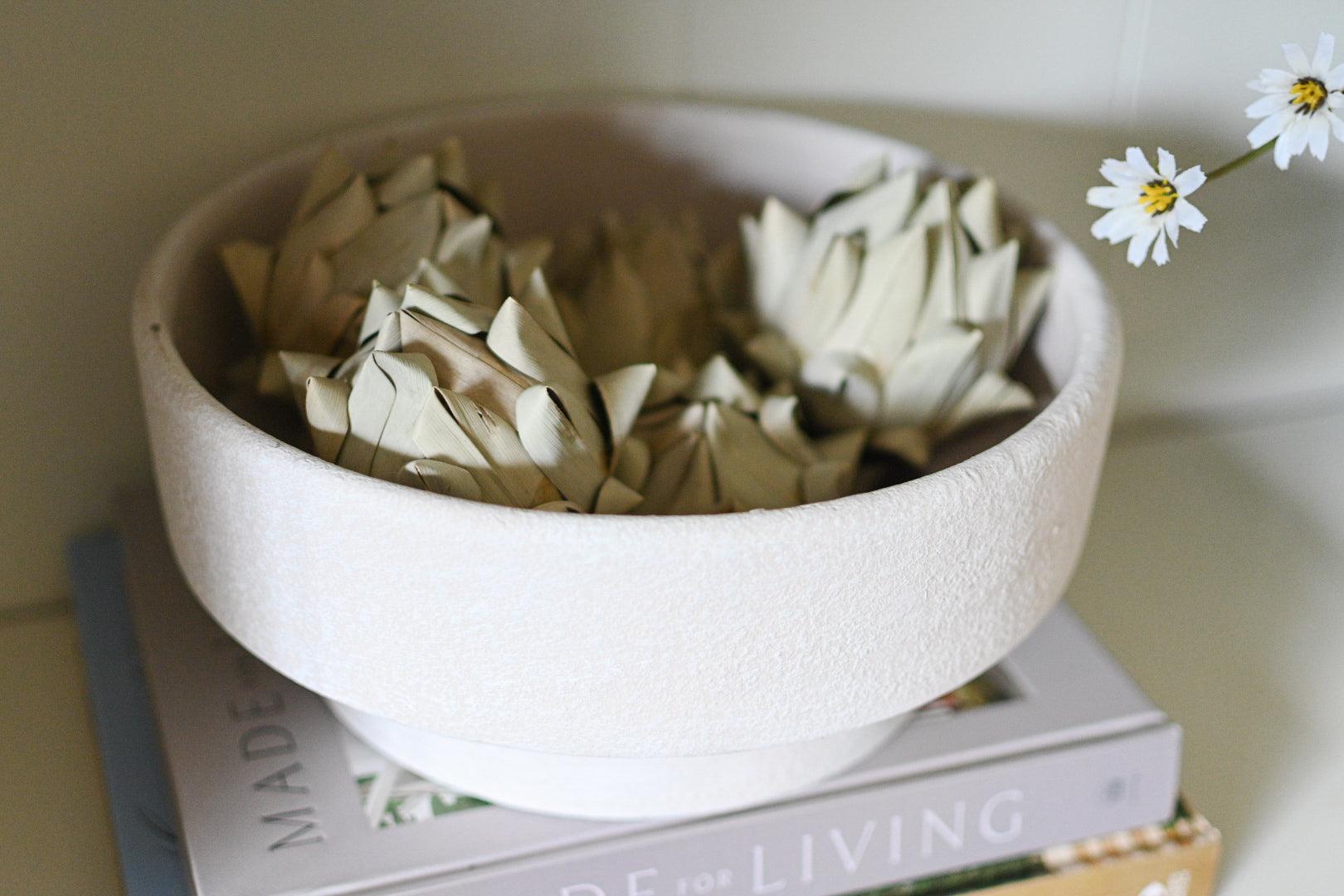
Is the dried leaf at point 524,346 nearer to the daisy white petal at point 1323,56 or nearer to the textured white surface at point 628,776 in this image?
the textured white surface at point 628,776

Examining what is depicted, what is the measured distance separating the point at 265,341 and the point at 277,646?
150mm

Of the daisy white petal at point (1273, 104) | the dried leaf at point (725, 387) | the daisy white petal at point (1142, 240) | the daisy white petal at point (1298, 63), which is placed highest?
the daisy white petal at point (1298, 63)

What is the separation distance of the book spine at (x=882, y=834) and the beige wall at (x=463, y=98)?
9.9 inches

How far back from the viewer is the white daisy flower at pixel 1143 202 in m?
0.39

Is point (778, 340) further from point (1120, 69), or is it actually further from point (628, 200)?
point (1120, 69)

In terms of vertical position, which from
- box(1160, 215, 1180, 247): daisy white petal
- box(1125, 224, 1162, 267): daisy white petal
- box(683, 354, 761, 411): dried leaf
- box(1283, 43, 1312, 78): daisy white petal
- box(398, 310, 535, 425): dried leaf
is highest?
box(1283, 43, 1312, 78): daisy white petal

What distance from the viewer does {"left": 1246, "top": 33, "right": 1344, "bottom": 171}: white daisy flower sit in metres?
0.37

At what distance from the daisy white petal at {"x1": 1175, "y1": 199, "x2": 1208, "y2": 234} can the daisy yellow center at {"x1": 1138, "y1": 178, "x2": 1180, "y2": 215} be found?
0.01m

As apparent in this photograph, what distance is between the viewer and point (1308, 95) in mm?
Result: 377

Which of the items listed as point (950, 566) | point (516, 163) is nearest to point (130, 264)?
point (516, 163)

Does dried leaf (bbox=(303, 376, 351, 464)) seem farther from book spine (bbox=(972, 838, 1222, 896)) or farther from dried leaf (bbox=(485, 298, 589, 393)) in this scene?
book spine (bbox=(972, 838, 1222, 896))

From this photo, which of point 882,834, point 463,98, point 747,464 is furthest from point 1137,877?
point 463,98

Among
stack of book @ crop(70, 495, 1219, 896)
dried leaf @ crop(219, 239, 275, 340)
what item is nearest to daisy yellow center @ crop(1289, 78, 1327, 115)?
stack of book @ crop(70, 495, 1219, 896)

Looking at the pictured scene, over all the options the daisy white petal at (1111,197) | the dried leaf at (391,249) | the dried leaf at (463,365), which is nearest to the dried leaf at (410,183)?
the dried leaf at (391,249)
